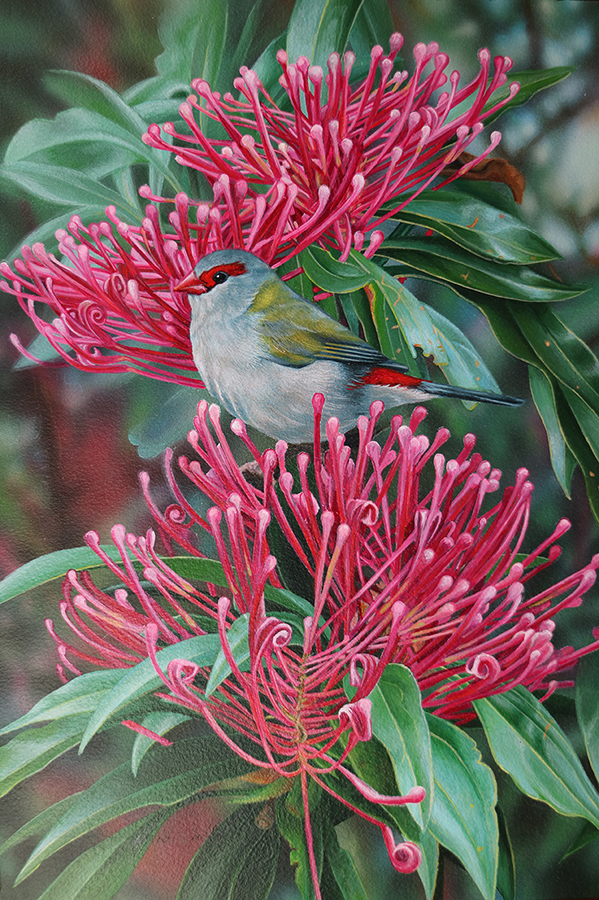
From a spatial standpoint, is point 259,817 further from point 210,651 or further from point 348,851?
point 210,651

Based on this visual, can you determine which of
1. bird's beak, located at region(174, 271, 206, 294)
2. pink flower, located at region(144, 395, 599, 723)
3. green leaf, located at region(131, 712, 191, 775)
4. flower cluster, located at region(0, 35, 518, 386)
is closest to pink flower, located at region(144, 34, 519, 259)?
flower cluster, located at region(0, 35, 518, 386)

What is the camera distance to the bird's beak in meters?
0.77

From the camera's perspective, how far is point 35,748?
774 mm

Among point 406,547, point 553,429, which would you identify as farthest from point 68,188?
point 553,429

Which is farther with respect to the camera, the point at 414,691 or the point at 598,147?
the point at 598,147

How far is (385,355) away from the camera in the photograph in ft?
2.73

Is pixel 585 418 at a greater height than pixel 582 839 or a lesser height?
greater

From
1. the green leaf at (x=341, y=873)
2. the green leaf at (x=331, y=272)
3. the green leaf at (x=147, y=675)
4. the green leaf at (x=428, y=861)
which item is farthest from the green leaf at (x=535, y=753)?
the green leaf at (x=331, y=272)

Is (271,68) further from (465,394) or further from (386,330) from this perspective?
(465,394)

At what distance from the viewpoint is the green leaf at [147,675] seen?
0.74 m

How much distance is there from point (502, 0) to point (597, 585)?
2.79 ft

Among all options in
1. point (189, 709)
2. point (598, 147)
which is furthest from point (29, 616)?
point (598, 147)

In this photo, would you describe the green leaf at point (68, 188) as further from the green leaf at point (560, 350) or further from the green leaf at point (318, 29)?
the green leaf at point (560, 350)

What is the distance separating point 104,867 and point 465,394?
763mm
